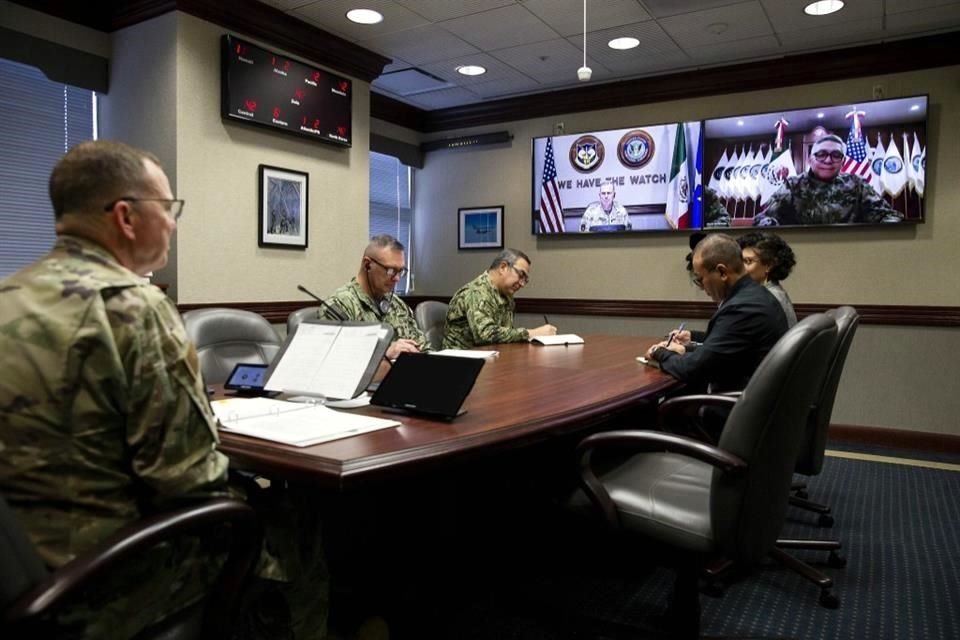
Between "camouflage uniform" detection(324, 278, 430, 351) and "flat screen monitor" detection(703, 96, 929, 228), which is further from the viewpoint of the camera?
"flat screen monitor" detection(703, 96, 929, 228)

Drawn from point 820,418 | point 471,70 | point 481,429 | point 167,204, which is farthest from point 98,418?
point 471,70

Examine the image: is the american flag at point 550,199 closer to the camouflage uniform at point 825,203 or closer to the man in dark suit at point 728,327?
the camouflage uniform at point 825,203

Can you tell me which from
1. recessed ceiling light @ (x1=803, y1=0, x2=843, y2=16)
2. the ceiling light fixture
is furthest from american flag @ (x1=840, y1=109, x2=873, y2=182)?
the ceiling light fixture

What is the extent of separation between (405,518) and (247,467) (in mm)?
795

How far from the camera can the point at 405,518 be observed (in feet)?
6.28

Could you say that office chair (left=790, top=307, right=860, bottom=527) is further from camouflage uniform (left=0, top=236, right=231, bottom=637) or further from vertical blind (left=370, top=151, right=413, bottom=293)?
vertical blind (left=370, top=151, right=413, bottom=293)

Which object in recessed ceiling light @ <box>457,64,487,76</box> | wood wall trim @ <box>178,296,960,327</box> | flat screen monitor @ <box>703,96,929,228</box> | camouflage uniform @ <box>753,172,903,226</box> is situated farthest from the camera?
recessed ceiling light @ <box>457,64,487,76</box>

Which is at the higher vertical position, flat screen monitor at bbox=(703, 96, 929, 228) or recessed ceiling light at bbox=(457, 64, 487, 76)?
recessed ceiling light at bbox=(457, 64, 487, 76)

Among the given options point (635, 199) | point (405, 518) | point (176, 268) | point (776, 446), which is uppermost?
point (635, 199)

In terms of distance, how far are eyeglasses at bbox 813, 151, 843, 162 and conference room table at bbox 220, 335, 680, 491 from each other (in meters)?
2.81

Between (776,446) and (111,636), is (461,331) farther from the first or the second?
(111,636)

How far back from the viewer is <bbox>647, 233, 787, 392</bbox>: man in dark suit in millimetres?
2258

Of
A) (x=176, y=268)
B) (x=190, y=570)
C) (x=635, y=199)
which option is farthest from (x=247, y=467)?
(x=635, y=199)

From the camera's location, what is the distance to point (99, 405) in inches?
37.5
